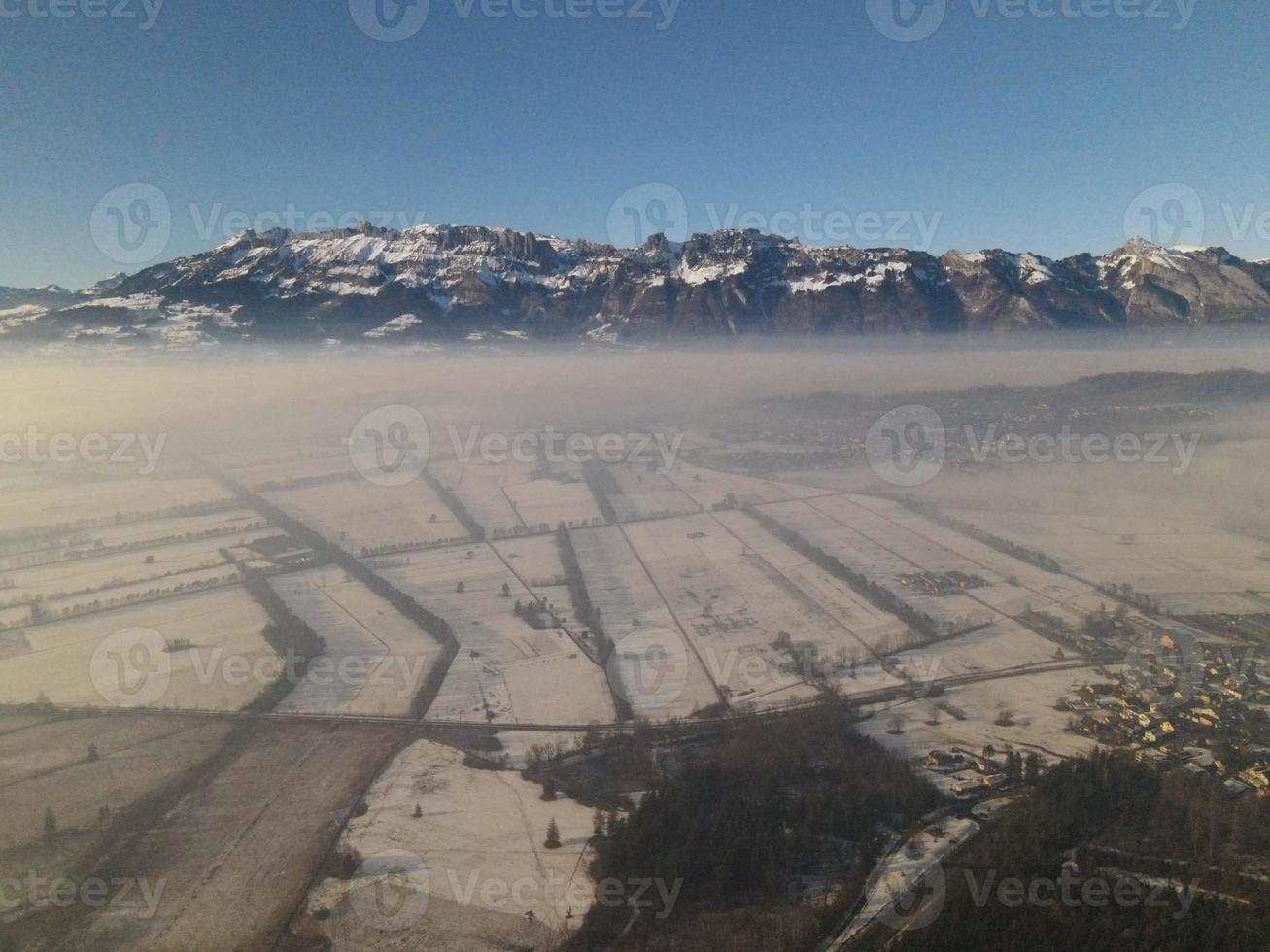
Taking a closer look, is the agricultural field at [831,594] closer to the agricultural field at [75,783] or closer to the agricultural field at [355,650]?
the agricultural field at [355,650]

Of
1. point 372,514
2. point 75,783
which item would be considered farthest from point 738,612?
point 372,514

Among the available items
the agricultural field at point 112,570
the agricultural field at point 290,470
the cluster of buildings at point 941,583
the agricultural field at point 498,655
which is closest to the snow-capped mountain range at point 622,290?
the agricultural field at point 290,470

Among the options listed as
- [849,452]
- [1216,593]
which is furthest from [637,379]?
[1216,593]

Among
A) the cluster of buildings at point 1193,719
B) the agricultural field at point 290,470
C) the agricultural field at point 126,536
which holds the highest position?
the agricultural field at point 290,470

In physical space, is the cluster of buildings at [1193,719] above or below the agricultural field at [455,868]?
above

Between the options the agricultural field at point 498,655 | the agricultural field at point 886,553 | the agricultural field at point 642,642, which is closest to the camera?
the agricultural field at point 498,655

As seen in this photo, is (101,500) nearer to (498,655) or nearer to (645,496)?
(645,496)

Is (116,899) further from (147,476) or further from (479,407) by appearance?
(479,407)
